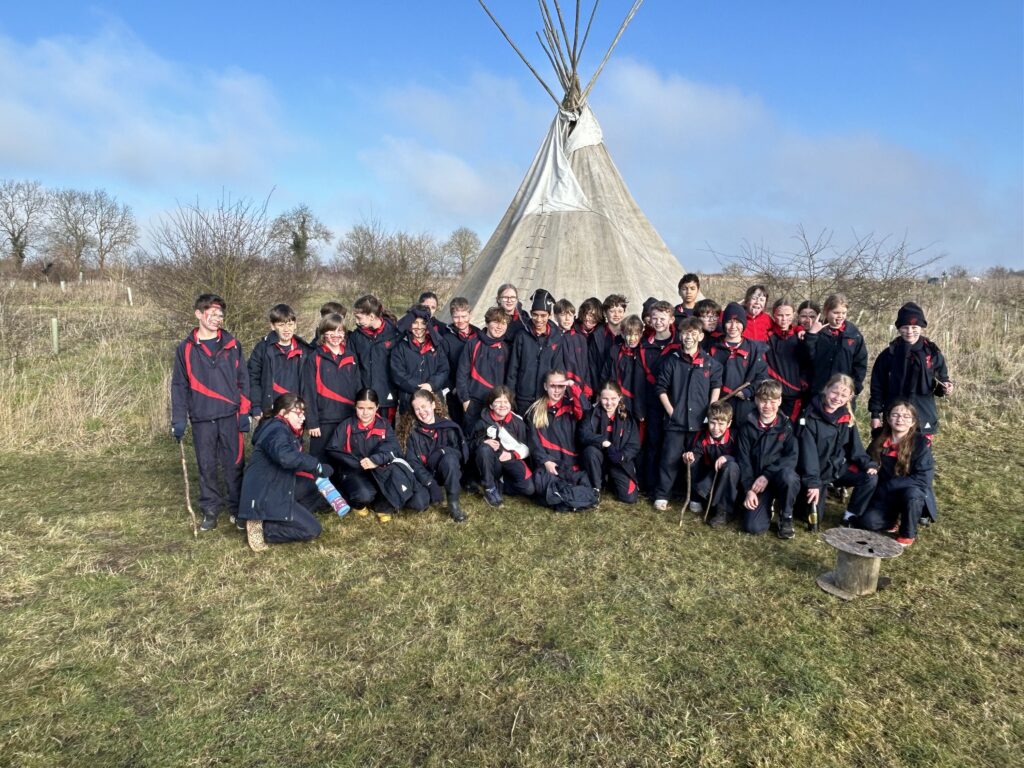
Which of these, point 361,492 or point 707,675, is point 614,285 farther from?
point 707,675

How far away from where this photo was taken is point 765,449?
3.92 metres

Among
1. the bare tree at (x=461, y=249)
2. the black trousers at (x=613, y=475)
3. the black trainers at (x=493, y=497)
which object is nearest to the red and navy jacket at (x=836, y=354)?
the black trousers at (x=613, y=475)

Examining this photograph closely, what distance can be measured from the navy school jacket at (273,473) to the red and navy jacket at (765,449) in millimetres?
2744

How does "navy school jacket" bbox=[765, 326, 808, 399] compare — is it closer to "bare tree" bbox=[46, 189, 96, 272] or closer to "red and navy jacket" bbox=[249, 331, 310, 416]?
"red and navy jacket" bbox=[249, 331, 310, 416]

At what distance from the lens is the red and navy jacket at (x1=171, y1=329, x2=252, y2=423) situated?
366 cm

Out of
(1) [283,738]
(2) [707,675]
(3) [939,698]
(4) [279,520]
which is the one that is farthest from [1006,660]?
(4) [279,520]

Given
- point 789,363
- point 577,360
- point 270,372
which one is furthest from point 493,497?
point 789,363

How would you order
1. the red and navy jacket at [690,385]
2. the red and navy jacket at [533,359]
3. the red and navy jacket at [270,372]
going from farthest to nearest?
the red and navy jacket at [533,359]
the red and navy jacket at [690,385]
the red and navy jacket at [270,372]

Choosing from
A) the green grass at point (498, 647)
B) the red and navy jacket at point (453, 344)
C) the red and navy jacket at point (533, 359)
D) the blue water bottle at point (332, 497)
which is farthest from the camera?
the red and navy jacket at point (453, 344)

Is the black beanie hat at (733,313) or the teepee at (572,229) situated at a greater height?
the teepee at (572,229)

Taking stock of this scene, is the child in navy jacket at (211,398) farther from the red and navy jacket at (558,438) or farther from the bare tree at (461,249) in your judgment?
the bare tree at (461,249)

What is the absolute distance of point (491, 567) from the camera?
3.31 m

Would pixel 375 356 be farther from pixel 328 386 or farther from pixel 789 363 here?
pixel 789 363

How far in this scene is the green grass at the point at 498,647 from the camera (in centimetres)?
206
